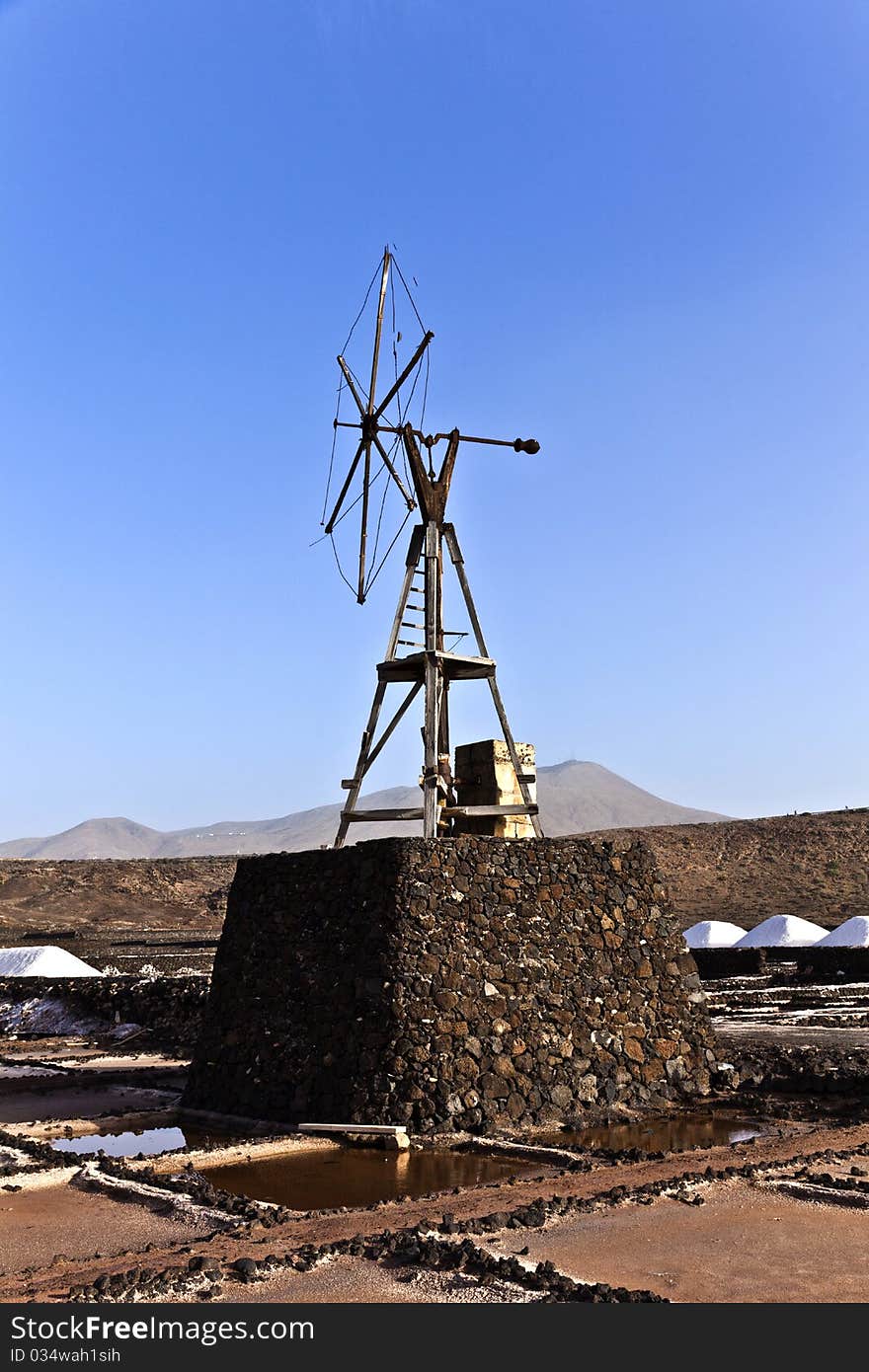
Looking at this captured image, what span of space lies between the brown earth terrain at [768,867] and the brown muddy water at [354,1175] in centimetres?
3792

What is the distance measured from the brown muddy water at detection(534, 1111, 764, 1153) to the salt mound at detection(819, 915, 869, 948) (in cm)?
2466

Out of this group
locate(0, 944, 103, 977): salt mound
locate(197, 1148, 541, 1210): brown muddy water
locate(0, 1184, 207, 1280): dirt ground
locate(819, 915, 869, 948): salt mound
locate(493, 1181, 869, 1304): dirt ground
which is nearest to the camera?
locate(493, 1181, 869, 1304): dirt ground

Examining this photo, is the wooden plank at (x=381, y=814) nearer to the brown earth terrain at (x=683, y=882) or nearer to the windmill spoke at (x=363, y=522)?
the windmill spoke at (x=363, y=522)

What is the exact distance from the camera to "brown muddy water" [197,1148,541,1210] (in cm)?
951

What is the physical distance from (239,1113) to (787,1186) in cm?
611

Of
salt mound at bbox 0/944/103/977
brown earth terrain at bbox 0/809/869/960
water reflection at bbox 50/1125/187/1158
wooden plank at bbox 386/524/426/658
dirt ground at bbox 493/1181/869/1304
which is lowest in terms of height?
water reflection at bbox 50/1125/187/1158

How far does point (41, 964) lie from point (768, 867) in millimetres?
42215

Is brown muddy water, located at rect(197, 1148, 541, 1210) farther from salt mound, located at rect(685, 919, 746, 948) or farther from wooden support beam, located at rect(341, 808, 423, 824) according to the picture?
salt mound, located at rect(685, 919, 746, 948)

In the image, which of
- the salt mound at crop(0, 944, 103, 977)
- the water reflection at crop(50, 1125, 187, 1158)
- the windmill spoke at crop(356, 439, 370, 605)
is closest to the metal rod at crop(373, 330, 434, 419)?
the windmill spoke at crop(356, 439, 370, 605)

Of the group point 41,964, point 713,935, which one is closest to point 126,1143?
point 41,964

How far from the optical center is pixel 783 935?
3925 centimetres
